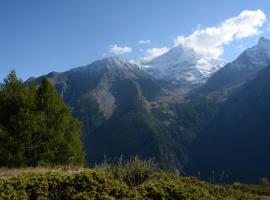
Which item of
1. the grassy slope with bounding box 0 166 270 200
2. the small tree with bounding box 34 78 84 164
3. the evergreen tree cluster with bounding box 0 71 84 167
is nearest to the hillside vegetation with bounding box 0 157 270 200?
the grassy slope with bounding box 0 166 270 200

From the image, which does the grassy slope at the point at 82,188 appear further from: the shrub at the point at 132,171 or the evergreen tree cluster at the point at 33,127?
the evergreen tree cluster at the point at 33,127

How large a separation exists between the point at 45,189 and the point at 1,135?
99.1ft

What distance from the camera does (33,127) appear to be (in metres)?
40.7

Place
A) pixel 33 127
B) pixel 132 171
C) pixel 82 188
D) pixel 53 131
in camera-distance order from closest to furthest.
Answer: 1. pixel 82 188
2. pixel 132 171
3. pixel 33 127
4. pixel 53 131

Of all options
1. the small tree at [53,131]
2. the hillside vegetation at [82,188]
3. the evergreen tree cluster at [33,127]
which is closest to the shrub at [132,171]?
the hillside vegetation at [82,188]

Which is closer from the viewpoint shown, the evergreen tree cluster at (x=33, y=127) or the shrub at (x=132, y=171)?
the shrub at (x=132, y=171)

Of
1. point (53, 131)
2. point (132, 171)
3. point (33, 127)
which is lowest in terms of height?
point (132, 171)

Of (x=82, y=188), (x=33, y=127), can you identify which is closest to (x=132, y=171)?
(x=82, y=188)

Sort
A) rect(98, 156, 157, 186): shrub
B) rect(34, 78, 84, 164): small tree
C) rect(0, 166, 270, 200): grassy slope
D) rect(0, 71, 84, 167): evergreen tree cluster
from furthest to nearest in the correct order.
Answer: rect(34, 78, 84, 164): small tree
rect(0, 71, 84, 167): evergreen tree cluster
rect(98, 156, 157, 186): shrub
rect(0, 166, 270, 200): grassy slope

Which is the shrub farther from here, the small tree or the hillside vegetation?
the small tree

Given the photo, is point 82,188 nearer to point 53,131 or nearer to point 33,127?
point 33,127

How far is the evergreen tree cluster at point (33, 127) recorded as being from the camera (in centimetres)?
3922

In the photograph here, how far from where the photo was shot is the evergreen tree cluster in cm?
3922

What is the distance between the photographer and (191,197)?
1082 cm
